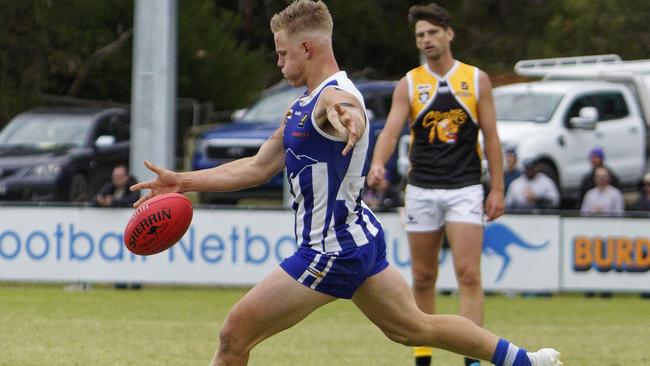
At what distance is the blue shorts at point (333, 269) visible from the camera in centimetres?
693

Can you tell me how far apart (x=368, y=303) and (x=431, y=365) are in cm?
307

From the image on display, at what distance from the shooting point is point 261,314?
685 cm

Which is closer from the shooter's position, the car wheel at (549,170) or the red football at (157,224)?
the red football at (157,224)

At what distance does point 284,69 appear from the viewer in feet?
22.9

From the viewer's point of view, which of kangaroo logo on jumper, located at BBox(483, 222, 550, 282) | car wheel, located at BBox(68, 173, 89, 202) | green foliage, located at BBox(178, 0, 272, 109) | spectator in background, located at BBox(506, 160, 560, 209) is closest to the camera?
kangaroo logo on jumper, located at BBox(483, 222, 550, 282)

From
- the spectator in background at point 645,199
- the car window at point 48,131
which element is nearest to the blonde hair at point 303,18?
the spectator in background at point 645,199

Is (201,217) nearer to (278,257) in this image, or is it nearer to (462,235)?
(278,257)

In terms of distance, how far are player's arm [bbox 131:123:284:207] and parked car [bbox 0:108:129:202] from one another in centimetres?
1502

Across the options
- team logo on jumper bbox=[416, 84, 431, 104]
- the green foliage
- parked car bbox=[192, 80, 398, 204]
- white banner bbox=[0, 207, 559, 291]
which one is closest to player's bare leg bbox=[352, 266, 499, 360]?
team logo on jumper bbox=[416, 84, 431, 104]

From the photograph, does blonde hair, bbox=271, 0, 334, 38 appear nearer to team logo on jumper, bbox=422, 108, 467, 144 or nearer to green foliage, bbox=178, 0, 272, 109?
team logo on jumper, bbox=422, 108, 467, 144

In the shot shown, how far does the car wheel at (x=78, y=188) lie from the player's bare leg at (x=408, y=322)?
15718 mm

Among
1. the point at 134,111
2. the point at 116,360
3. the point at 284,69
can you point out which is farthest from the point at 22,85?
the point at 284,69

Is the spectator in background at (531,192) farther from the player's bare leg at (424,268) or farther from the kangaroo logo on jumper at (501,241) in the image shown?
the player's bare leg at (424,268)

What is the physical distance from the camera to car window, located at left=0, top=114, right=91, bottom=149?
22875 mm
